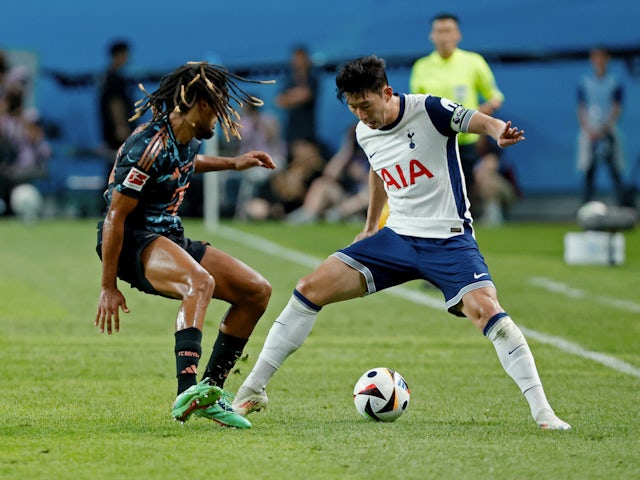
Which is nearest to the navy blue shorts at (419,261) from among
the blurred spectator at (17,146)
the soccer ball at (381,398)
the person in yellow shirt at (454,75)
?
the soccer ball at (381,398)

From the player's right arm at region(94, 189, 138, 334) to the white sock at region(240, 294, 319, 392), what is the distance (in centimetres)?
81

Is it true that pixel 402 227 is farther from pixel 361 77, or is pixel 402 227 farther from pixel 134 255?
pixel 134 255

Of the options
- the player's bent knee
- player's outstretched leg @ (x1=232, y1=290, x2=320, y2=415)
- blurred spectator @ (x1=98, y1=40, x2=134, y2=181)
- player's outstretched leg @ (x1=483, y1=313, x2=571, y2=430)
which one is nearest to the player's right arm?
the player's bent knee

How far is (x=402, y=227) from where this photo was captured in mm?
7008


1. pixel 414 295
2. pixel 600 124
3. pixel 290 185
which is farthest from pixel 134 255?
pixel 290 185

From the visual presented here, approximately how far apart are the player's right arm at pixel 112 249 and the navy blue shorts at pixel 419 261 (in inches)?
45.2

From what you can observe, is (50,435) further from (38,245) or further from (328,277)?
(38,245)

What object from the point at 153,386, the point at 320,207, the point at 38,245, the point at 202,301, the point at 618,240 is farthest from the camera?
the point at 320,207

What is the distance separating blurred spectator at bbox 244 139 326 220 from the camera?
23797 millimetres

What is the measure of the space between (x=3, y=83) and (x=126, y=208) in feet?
63.2

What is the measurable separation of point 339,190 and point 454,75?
433 inches

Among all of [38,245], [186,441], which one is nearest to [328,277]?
[186,441]

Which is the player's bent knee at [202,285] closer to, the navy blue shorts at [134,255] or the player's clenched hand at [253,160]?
the navy blue shorts at [134,255]

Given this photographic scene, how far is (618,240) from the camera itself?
16.5m
